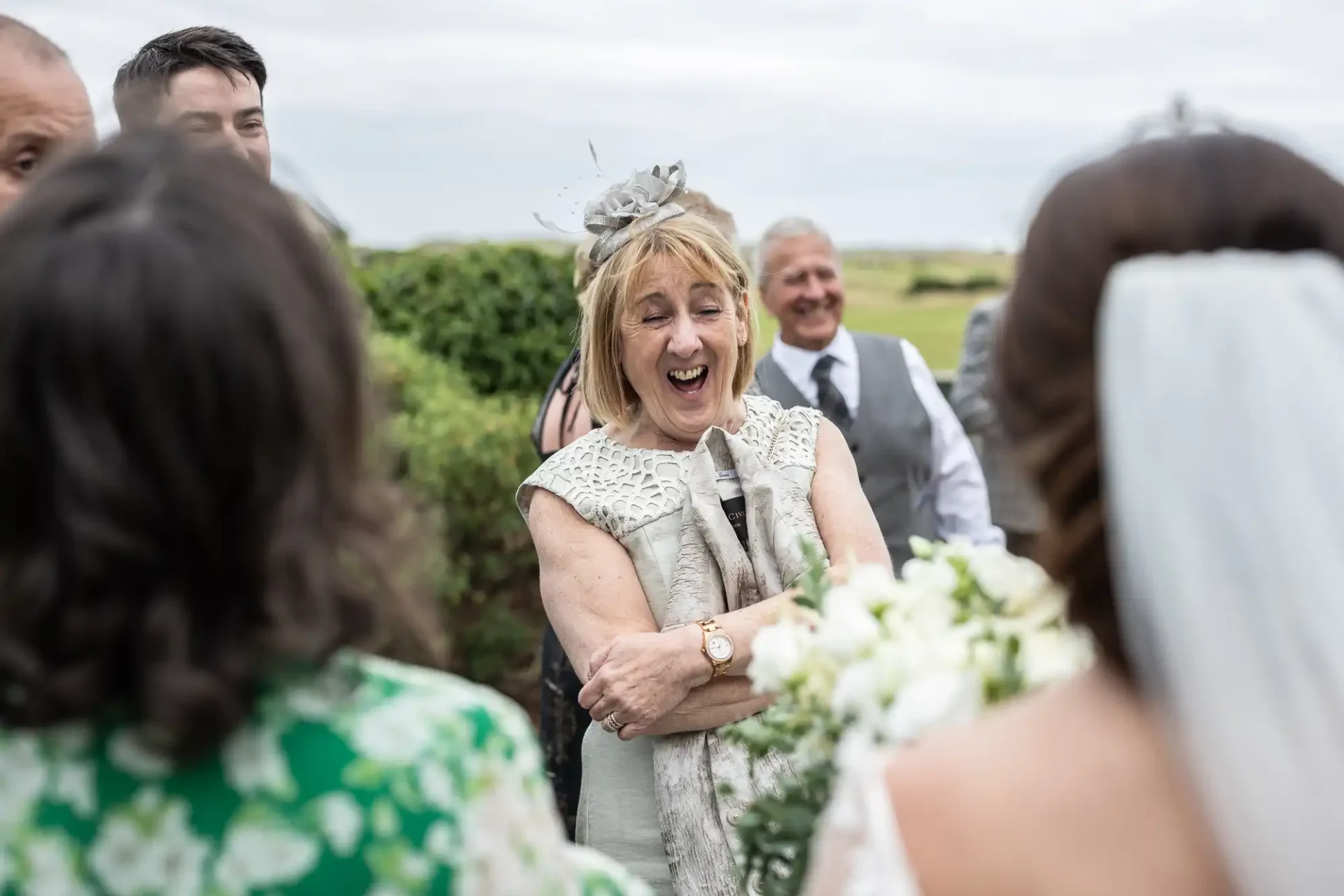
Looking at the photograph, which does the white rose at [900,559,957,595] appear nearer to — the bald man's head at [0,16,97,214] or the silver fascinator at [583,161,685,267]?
the silver fascinator at [583,161,685,267]

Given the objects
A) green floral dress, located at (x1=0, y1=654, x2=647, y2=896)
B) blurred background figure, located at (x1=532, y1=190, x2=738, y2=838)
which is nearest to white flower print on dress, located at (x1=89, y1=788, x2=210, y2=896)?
green floral dress, located at (x1=0, y1=654, x2=647, y2=896)

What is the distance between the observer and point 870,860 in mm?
1520

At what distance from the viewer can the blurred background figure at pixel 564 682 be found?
4812 millimetres

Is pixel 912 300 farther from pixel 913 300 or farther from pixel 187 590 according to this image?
pixel 187 590

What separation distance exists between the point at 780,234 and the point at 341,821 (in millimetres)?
5252

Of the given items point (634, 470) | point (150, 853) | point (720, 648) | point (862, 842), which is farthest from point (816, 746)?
point (634, 470)

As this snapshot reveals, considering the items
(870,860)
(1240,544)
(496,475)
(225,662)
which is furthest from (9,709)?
(496,475)

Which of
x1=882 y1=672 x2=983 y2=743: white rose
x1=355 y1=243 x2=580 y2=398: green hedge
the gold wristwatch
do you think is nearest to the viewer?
x1=882 y1=672 x2=983 y2=743: white rose

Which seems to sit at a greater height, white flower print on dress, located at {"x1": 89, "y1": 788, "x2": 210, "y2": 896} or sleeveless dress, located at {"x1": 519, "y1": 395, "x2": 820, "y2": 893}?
white flower print on dress, located at {"x1": 89, "y1": 788, "x2": 210, "y2": 896}

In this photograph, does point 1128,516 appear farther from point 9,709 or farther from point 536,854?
point 9,709

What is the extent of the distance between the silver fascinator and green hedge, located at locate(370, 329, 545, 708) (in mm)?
3271

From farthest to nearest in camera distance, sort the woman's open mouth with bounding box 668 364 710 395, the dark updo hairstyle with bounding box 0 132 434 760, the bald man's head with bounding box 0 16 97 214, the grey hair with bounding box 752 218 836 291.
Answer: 1. the grey hair with bounding box 752 218 836 291
2. the woman's open mouth with bounding box 668 364 710 395
3. the bald man's head with bounding box 0 16 97 214
4. the dark updo hairstyle with bounding box 0 132 434 760

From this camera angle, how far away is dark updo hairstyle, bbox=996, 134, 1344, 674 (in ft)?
4.95

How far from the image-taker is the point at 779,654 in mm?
1916
